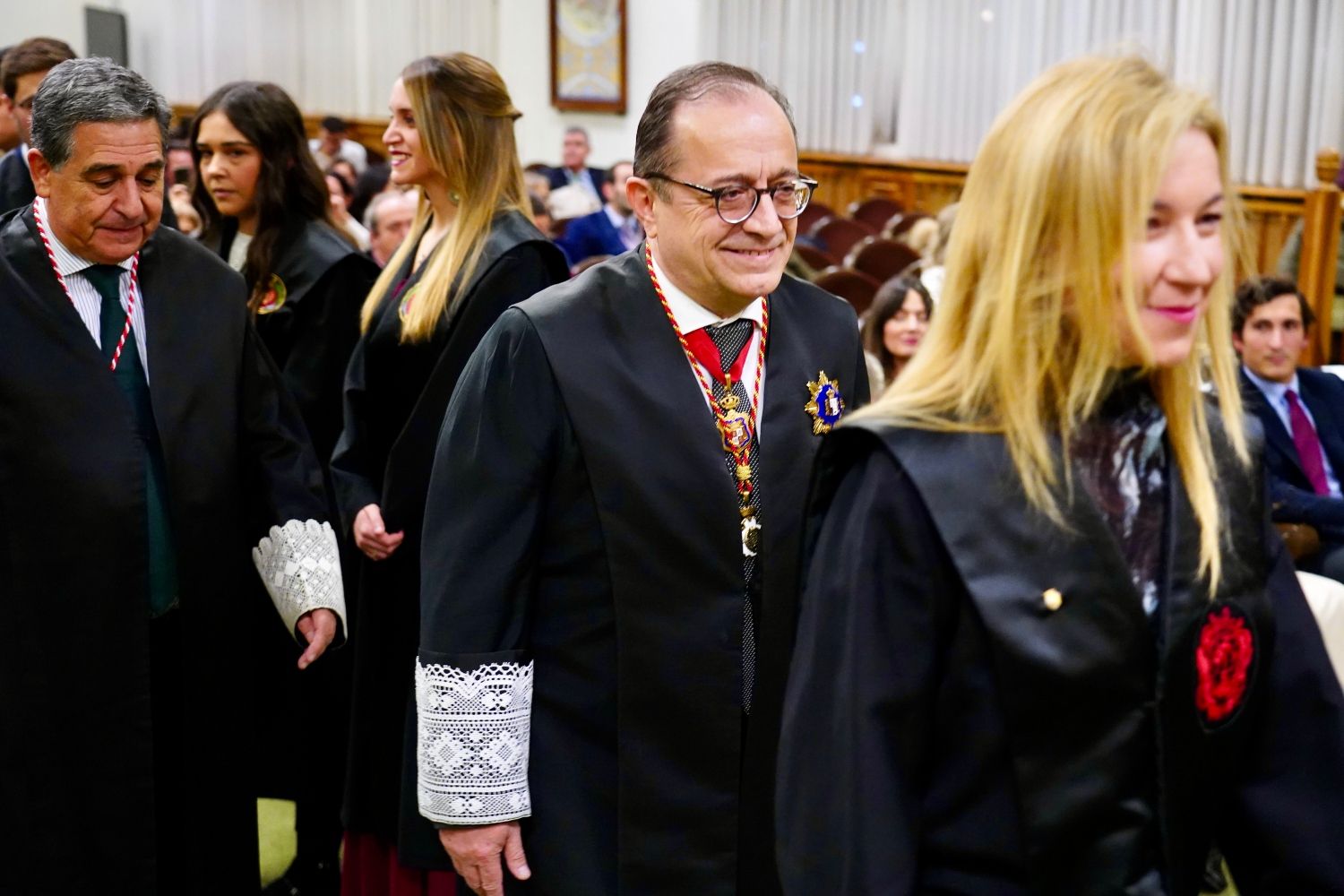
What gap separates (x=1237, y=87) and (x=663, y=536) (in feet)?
33.0

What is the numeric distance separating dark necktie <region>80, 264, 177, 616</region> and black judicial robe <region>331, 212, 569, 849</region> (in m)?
0.57

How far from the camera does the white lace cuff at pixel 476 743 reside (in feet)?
6.54

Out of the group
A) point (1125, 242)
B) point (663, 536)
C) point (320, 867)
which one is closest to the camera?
point (1125, 242)

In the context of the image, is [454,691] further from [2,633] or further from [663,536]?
[2,633]

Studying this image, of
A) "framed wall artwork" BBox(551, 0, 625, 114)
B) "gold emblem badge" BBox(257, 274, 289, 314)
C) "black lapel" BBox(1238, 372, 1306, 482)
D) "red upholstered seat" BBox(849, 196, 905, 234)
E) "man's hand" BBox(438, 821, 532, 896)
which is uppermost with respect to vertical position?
"framed wall artwork" BBox(551, 0, 625, 114)

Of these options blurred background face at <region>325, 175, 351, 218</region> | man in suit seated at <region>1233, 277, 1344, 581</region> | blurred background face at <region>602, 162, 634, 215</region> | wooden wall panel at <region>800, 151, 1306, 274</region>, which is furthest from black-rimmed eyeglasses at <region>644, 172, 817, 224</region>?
wooden wall panel at <region>800, 151, 1306, 274</region>

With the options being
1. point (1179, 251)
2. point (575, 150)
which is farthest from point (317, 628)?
point (575, 150)

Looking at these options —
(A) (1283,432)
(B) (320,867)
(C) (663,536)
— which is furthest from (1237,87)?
(C) (663,536)

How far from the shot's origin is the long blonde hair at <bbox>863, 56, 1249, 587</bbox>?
127cm

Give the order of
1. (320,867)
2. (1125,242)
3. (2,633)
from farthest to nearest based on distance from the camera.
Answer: (320,867), (2,633), (1125,242)

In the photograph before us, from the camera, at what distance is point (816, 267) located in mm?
8094

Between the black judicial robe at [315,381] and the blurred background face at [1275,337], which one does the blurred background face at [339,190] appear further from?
the blurred background face at [1275,337]

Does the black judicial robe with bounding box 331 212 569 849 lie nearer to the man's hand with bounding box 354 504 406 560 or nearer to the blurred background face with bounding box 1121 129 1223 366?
the man's hand with bounding box 354 504 406 560

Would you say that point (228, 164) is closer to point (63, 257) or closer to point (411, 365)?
point (411, 365)
